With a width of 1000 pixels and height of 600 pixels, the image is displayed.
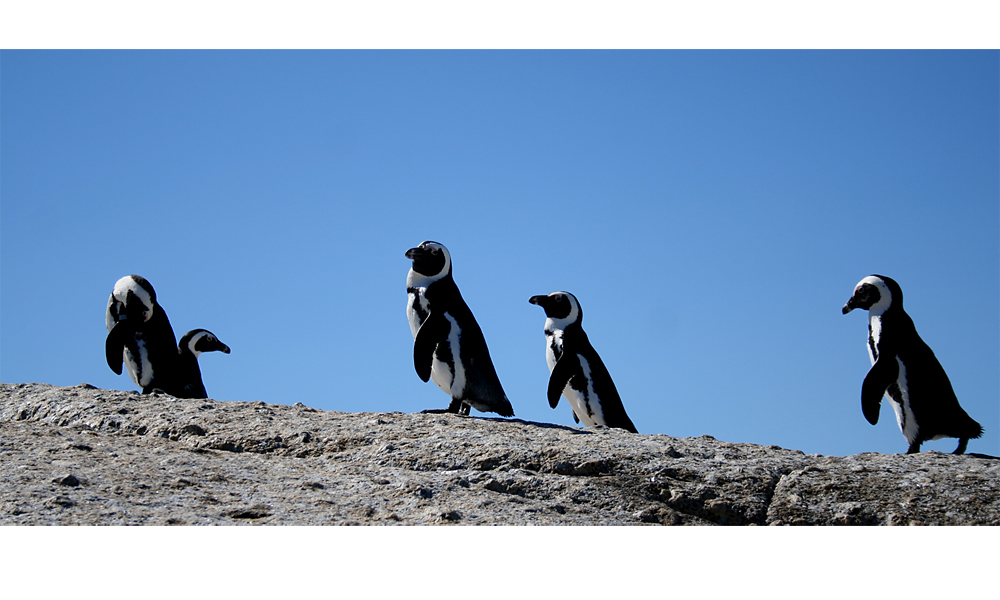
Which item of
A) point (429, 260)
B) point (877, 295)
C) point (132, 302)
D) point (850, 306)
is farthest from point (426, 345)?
point (877, 295)

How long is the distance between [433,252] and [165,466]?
468 centimetres

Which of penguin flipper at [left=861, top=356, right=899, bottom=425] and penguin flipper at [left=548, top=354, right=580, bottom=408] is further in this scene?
penguin flipper at [left=548, top=354, right=580, bottom=408]

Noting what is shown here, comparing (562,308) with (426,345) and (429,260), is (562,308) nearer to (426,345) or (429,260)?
(429,260)

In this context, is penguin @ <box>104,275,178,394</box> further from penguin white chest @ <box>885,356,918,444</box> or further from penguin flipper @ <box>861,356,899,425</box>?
penguin white chest @ <box>885,356,918,444</box>

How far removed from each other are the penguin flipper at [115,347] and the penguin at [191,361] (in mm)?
583

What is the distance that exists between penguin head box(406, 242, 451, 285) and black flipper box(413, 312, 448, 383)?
26.5 inches

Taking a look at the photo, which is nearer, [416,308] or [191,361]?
[416,308]

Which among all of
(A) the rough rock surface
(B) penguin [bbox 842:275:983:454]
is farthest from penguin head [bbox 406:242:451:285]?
(B) penguin [bbox 842:275:983:454]

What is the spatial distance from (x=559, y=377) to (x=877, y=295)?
11.8 ft

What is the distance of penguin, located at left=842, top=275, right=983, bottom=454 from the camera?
7785 millimetres

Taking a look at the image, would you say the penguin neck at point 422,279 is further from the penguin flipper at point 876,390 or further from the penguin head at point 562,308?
the penguin flipper at point 876,390

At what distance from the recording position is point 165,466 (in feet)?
18.1

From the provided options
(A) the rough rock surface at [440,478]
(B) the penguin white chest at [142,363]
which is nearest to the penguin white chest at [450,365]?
(A) the rough rock surface at [440,478]

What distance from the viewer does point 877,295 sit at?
8484mm
